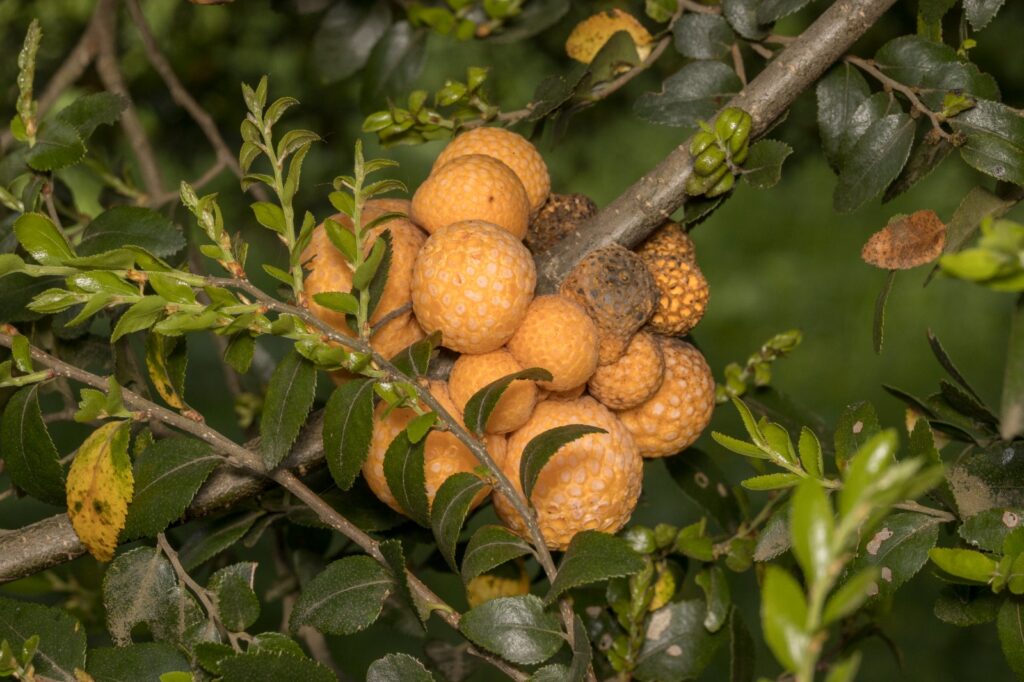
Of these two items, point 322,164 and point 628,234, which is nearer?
point 628,234

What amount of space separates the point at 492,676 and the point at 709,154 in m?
0.95

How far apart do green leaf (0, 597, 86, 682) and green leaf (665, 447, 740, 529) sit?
47 cm

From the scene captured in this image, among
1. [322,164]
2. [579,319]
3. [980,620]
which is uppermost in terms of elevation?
[579,319]

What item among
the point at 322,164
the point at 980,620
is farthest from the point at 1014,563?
the point at 322,164

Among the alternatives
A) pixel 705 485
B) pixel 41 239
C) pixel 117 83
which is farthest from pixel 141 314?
pixel 117 83

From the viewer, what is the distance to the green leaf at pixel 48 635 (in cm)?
67

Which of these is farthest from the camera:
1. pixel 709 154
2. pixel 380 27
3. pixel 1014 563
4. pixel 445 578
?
pixel 445 578

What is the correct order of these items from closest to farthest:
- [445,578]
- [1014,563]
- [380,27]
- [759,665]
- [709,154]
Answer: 1. [1014,563]
2. [709,154]
3. [380,27]
4. [759,665]
5. [445,578]

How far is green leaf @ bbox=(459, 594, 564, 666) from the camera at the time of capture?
637 mm

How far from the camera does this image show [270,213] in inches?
24.6

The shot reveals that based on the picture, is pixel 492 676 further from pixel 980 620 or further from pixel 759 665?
pixel 980 620

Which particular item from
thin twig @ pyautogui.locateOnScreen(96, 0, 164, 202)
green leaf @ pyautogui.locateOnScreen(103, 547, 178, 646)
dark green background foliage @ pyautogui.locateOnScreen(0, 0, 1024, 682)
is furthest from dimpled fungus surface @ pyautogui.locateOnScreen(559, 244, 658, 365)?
thin twig @ pyautogui.locateOnScreen(96, 0, 164, 202)

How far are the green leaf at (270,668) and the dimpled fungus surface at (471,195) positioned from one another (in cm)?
27

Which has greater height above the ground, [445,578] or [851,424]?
[851,424]
